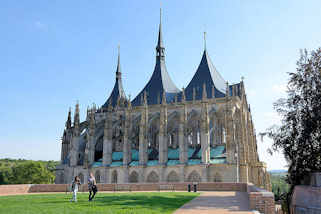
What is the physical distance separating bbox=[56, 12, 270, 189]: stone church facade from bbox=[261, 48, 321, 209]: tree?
43.4 feet

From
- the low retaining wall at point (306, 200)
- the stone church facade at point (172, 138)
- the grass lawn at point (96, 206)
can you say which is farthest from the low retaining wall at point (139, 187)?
the stone church facade at point (172, 138)

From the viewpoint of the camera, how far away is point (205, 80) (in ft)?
131

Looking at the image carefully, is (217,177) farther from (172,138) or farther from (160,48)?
(160,48)

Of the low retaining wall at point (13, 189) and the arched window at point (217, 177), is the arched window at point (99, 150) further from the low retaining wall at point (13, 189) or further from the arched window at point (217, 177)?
the low retaining wall at point (13, 189)

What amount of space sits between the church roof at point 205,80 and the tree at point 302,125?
19920 mm

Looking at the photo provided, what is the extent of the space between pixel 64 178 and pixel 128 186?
24.6 meters

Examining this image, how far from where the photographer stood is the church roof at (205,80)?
39.0m

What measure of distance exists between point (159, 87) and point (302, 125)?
28.6m

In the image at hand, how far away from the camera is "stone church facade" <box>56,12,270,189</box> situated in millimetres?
32188

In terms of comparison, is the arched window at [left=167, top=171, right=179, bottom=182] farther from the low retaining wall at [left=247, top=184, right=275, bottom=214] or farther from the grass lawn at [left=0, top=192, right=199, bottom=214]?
the low retaining wall at [left=247, top=184, right=275, bottom=214]

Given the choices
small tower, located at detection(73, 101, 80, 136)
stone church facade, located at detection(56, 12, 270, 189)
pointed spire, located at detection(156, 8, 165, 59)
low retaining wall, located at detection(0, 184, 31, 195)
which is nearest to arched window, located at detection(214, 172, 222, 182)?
stone church facade, located at detection(56, 12, 270, 189)

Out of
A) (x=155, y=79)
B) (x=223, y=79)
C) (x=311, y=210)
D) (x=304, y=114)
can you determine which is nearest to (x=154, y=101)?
(x=155, y=79)

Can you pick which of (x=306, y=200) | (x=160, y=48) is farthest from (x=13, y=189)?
(x=160, y=48)

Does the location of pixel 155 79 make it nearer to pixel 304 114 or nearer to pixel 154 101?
pixel 154 101
